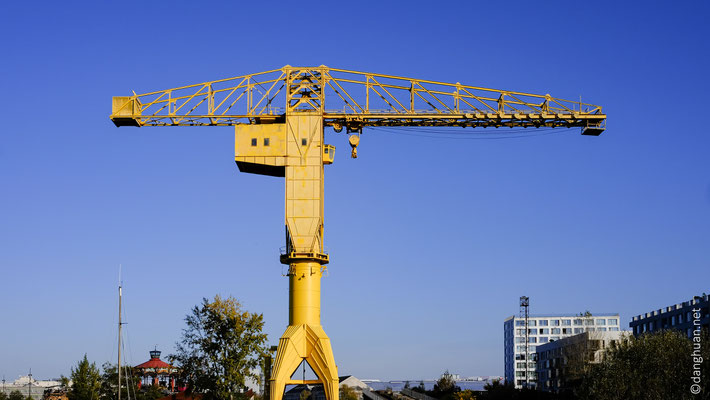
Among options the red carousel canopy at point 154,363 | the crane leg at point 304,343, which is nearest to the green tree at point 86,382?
the red carousel canopy at point 154,363

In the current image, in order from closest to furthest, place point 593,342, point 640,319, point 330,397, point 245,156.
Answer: point 330,397, point 245,156, point 593,342, point 640,319

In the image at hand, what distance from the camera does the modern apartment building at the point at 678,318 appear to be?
11612 centimetres

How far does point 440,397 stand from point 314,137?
90.7 metres

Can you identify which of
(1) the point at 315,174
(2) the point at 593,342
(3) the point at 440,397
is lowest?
(3) the point at 440,397

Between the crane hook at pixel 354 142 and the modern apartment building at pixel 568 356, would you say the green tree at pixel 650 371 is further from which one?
the modern apartment building at pixel 568 356

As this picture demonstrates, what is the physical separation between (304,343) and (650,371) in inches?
1065

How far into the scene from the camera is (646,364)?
224ft

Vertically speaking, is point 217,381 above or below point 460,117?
below

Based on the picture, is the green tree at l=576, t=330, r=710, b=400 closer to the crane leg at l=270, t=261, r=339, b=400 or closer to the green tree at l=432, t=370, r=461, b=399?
the crane leg at l=270, t=261, r=339, b=400

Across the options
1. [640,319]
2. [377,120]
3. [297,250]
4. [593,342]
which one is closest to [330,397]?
[297,250]

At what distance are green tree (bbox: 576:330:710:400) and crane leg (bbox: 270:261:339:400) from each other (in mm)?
22686

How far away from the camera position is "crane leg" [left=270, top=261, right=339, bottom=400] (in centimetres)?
5966

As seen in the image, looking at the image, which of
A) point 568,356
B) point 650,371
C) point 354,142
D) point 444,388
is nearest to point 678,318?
point 568,356

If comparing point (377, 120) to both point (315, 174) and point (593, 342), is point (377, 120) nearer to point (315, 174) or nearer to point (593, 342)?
point (315, 174)
